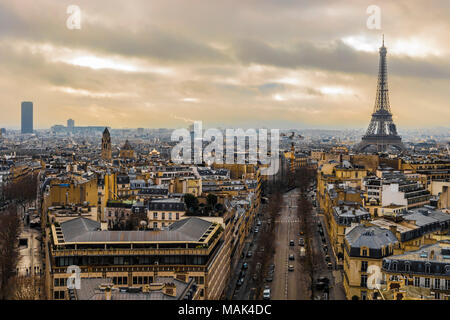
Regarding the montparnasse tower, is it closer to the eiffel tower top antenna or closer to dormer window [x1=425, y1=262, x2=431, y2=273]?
the eiffel tower top antenna

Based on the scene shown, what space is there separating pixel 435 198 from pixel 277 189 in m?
29.6

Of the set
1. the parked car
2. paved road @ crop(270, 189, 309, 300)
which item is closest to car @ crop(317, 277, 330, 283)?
the parked car

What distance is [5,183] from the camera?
7606cm

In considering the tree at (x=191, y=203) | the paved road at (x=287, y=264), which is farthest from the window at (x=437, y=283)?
the tree at (x=191, y=203)

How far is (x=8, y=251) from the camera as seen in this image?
124 feet

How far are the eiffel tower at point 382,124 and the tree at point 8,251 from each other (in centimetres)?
9802

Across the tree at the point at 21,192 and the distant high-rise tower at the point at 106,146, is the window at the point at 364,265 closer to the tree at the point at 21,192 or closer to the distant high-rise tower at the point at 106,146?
the tree at the point at 21,192

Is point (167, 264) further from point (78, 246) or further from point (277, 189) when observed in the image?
point (277, 189)

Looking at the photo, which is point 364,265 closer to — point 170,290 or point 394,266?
point 394,266

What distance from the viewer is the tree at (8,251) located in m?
28.9

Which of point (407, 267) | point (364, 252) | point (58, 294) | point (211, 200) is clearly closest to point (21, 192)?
point (211, 200)
